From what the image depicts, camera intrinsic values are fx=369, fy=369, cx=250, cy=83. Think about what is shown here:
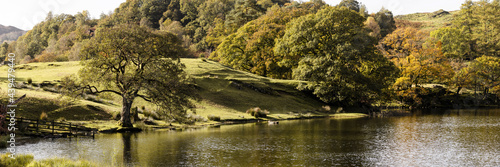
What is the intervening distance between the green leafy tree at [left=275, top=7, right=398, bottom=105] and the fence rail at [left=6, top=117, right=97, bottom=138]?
42404 mm

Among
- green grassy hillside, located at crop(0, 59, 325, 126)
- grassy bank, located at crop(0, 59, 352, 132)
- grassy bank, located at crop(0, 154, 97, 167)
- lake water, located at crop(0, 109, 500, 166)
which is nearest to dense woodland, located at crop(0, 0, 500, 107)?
green grassy hillside, located at crop(0, 59, 325, 126)

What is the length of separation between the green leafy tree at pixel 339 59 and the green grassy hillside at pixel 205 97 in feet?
19.1

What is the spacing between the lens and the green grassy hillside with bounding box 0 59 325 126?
4419 cm

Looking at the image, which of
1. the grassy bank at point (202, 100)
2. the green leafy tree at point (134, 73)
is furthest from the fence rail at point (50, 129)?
the green leafy tree at point (134, 73)

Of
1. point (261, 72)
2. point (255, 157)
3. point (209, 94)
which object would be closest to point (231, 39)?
point (261, 72)

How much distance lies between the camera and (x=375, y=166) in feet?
80.1

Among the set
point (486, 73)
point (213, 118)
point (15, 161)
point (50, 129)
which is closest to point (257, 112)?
point (213, 118)

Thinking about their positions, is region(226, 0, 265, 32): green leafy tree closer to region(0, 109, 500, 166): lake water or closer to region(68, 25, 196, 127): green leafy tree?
region(68, 25, 196, 127): green leafy tree

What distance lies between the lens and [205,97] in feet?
211

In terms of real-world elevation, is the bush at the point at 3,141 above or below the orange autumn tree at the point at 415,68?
below

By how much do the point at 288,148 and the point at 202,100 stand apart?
32366mm

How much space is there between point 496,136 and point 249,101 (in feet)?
127

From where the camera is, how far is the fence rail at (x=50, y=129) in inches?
1339

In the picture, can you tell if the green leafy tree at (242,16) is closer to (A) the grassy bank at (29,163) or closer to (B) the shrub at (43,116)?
(B) the shrub at (43,116)
